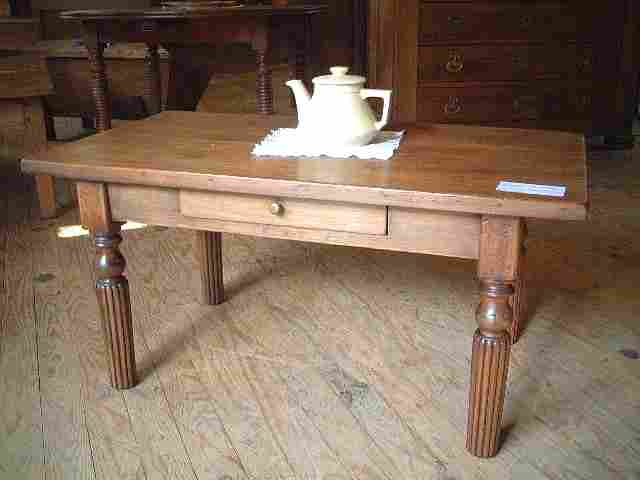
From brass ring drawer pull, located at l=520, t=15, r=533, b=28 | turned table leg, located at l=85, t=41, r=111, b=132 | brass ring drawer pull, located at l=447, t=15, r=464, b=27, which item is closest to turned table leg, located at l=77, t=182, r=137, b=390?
turned table leg, located at l=85, t=41, r=111, b=132

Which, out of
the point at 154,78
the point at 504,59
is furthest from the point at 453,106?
the point at 154,78

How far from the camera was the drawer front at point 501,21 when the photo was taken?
302 cm

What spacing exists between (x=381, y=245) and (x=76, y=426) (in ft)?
2.24

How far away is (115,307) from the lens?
1.38m

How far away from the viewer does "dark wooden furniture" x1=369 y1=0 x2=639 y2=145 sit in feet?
9.95

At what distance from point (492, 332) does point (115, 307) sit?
720 millimetres

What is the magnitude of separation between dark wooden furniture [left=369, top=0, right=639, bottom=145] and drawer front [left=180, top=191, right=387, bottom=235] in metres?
2.03

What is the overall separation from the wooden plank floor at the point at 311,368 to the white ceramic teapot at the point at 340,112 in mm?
507

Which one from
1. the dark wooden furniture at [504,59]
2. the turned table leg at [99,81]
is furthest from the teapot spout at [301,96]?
the dark wooden furniture at [504,59]

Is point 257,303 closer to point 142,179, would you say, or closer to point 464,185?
point 142,179

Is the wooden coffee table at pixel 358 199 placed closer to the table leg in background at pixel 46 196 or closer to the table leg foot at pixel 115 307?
the table leg foot at pixel 115 307

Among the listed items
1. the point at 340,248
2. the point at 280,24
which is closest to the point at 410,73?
the point at 280,24

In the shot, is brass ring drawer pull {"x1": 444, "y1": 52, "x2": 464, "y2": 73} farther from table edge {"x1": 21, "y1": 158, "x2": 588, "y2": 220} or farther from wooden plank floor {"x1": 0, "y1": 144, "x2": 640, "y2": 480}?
table edge {"x1": 21, "y1": 158, "x2": 588, "y2": 220}

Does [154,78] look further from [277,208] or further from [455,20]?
[277,208]
